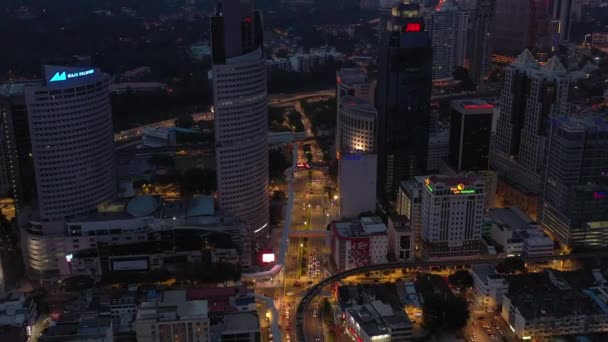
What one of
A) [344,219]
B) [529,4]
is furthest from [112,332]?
[529,4]

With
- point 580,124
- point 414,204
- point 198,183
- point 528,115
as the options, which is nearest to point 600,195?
point 580,124

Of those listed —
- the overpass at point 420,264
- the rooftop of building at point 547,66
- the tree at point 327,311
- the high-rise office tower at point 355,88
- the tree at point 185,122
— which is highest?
the rooftop of building at point 547,66

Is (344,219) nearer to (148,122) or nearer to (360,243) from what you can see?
(360,243)

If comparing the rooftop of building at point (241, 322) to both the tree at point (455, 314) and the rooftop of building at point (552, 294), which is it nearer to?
the tree at point (455, 314)

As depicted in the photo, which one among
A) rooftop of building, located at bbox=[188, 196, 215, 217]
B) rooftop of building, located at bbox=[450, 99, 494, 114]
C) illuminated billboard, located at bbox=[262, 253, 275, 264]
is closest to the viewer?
illuminated billboard, located at bbox=[262, 253, 275, 264]

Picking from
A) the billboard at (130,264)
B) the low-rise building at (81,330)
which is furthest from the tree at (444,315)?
the billboard at (130,264)

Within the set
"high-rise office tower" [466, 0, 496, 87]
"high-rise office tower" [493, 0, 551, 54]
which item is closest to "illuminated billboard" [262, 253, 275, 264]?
"high-rise office tower" [466, 0, 496, 87]

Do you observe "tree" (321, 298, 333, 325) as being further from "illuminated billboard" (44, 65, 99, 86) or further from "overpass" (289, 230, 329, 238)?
"illuminated billboard" (44, 65, 99, 86)
